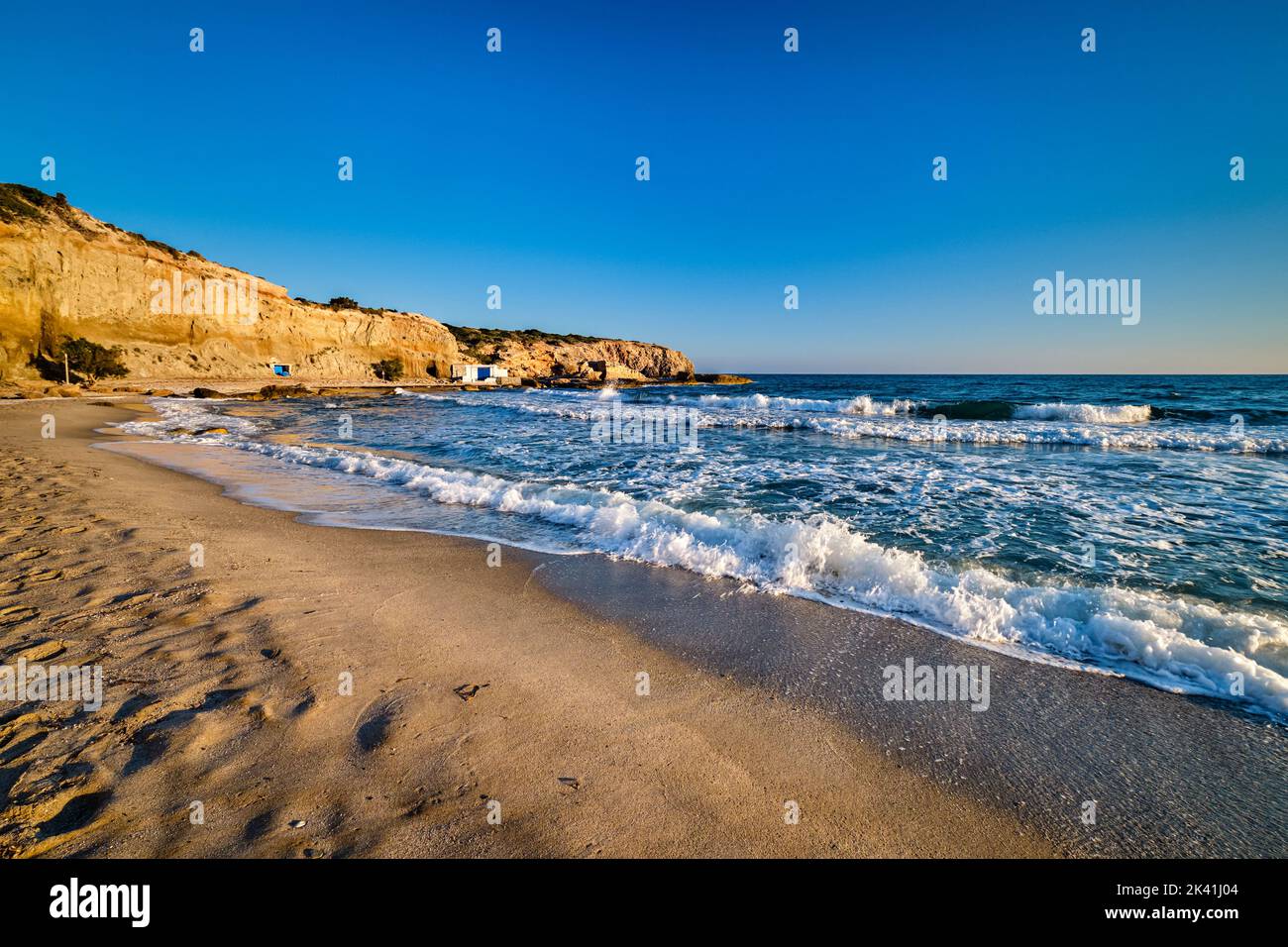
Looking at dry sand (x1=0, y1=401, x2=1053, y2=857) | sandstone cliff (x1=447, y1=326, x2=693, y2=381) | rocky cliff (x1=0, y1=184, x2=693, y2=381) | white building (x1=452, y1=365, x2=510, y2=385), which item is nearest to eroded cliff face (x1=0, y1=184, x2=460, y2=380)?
rocky cliff (x1=0, y1=184, x2=693, y2=381)

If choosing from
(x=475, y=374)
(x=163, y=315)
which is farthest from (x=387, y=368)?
(x=163, y=315)

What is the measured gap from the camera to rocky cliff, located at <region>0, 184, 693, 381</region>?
30312 millimetres

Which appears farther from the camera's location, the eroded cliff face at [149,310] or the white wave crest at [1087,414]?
the eroded cliff face at [149,310]

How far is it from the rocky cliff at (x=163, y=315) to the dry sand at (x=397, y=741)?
40.6m

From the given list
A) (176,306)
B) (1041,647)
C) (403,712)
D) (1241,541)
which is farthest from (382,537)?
(176,306)

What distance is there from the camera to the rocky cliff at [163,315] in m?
30.3

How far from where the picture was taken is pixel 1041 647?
165 inches

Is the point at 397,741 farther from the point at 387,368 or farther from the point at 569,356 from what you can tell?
the point at 569,356

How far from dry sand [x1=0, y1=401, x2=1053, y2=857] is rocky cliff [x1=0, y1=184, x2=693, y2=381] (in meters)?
40.6

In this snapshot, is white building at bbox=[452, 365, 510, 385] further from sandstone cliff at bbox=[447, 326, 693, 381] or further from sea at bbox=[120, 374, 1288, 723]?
sea at bbox=[120, 374, 1288, 723]

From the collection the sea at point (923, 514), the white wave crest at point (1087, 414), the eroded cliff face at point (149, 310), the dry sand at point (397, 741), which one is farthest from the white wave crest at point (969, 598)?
the eroded cliff face at point (149, 310)

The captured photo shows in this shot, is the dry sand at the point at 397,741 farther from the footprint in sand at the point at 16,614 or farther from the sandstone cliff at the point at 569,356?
the sandstone cliff at the point at 569,356

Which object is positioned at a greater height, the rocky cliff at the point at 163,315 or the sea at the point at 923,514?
the rocky cliff at the point at 163,315

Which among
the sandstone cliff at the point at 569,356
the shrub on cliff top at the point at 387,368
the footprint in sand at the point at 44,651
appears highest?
the sandstone cliff at the point at 569,356
